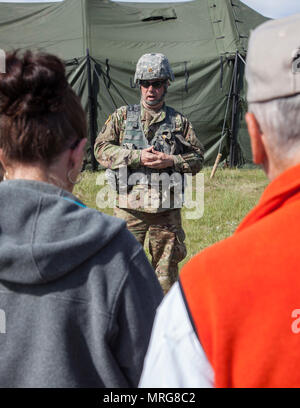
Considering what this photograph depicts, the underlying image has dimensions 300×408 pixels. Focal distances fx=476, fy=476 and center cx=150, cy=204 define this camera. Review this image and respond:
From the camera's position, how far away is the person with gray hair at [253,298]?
1.01m

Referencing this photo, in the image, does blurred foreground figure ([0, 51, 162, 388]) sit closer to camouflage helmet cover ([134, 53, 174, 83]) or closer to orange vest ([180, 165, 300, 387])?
orange vest ([180, 165, 300, 387])

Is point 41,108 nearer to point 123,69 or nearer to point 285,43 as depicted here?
point 285,43

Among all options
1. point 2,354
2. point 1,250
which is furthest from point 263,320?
point 2,354

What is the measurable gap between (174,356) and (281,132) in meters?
0.58

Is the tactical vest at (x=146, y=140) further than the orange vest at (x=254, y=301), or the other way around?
the tactical vest at (x=146, y=140)

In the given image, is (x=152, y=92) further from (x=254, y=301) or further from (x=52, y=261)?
(x=254, y=301)

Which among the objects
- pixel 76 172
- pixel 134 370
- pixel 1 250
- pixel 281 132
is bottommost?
pixel 134 370

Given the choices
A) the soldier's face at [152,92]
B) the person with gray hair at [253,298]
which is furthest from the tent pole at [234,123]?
the person with gray hair at [253,298]

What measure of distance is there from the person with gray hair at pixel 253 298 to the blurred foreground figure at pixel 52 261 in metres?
0.42

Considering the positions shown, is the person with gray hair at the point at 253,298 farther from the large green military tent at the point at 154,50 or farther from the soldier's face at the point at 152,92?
the large green military tent at the point at 154,50

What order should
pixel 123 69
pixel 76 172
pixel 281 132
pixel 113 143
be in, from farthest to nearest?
pixel 123 69, pixel 113 143, pixel 76 172, pixel 281 132

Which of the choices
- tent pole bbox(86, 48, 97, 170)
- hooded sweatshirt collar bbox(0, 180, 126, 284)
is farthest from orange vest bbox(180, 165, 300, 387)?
tent pole bbox(86, 48, 97, 170)

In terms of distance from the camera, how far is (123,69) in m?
11.1

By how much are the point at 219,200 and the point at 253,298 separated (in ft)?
25.1
